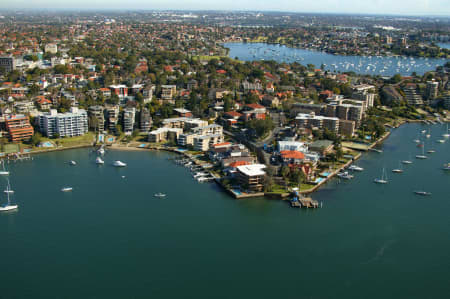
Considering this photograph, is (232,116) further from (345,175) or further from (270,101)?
(345,175)

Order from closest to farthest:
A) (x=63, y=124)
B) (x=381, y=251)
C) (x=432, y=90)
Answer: (x=381, y=251), (x=63, y=124), (x=432, y=90)

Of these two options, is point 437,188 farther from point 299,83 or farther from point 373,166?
point 299,83

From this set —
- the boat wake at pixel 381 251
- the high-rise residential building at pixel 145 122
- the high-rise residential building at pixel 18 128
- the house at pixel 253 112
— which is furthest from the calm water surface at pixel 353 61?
the boat wake at pixel 381 251

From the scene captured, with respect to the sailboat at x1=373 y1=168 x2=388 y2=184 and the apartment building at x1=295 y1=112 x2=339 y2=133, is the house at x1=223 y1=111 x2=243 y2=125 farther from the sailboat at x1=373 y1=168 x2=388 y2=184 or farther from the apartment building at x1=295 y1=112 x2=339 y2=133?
the sailboat at x1=373 y1=168 x2=388 y2=184

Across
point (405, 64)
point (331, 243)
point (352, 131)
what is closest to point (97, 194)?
point (331, 243)

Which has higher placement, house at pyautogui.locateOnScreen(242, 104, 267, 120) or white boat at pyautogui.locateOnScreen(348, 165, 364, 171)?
house at pyautogui.locateOnScreen(242, 104, 267, 120)

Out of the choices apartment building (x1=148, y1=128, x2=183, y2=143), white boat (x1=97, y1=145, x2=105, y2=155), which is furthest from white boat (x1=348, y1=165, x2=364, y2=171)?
white boat (x1=97, y1=145, x2=105, y2=155)

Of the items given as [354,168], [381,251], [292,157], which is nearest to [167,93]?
[292,157]
